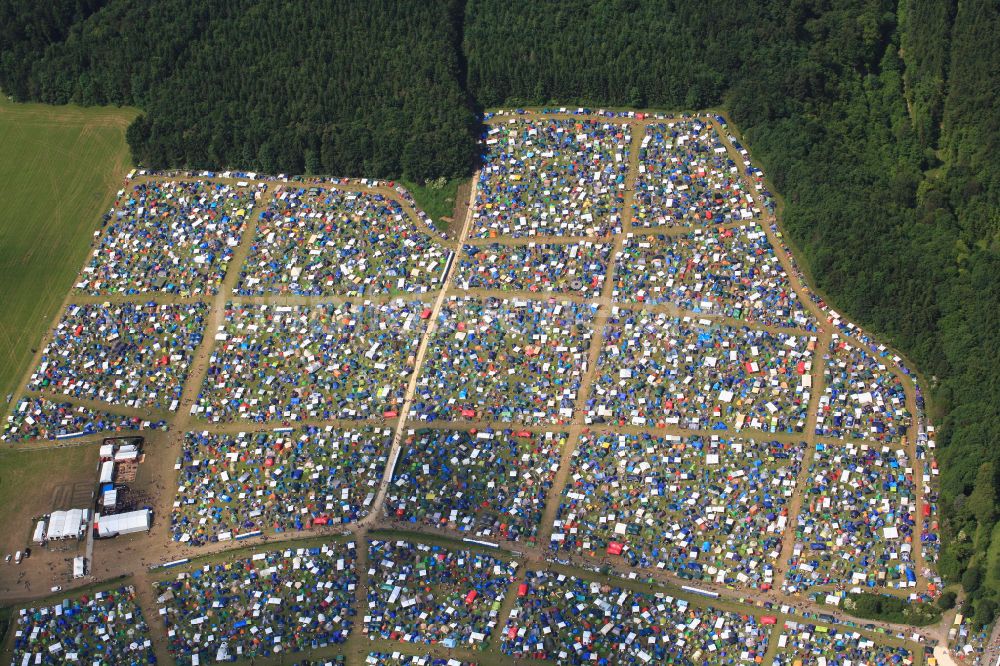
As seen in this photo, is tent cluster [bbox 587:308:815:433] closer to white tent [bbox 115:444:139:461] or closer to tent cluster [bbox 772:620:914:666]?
tent cluster [bbox 772:620:914:666]

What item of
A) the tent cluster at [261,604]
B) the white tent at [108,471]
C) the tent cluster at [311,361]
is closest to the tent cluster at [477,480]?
the tent cluster at [311,361]

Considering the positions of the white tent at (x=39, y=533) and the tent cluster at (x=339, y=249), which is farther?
the tent cluster at (x=339, y=249)

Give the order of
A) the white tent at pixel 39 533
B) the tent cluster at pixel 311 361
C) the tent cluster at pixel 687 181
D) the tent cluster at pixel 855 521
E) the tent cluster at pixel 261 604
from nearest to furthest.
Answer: the tent cluster at pixel 855 521, the tent cluster at pixel 261 604, the white tent at pixel 39 533, the tent cluster at pixel 311 361, the tent cluster at pixel 687 181

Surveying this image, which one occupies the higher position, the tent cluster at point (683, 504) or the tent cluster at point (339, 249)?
the tent cluster at point (339, 249)

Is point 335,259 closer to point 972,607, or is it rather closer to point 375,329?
point 375,329

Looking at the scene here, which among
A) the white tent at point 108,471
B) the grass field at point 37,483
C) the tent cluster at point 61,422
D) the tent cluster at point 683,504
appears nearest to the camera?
the tent cluster at point 683,504

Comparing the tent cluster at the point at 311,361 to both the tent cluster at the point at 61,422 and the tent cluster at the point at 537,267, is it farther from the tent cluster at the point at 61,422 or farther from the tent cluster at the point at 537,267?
the tent cluster at the point at 537,267
